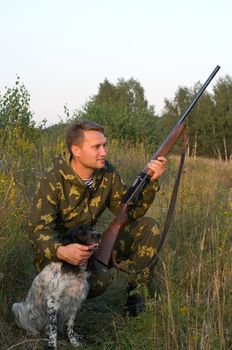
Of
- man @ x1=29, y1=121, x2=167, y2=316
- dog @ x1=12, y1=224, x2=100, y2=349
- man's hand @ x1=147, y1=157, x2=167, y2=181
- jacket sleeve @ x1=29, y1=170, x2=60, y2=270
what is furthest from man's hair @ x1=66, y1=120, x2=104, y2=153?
dog @ x1=12, y1=224, x2=100, y2=349

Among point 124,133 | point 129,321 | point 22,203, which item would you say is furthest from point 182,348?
point 124,133

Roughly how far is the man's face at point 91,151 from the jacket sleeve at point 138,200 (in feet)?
1.30

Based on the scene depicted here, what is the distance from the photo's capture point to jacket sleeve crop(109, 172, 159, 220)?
4227mm

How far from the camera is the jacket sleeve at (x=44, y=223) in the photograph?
3618mm

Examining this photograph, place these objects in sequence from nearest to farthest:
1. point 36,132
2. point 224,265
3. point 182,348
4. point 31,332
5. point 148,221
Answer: point 182,348 → point 31,332 → point 224,265 → point 148,221 → point 36,132

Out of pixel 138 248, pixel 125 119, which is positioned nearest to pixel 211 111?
pixel 125 119

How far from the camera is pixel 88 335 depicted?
13.1 feet

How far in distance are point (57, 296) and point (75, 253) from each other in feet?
1.35

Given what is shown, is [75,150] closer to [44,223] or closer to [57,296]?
[44,223]

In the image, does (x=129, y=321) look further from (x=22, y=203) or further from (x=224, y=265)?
(x=22, y=203)

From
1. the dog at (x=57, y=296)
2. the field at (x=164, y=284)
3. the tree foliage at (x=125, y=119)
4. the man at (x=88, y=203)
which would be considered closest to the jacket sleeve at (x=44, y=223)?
the man at (x=88, y=203)

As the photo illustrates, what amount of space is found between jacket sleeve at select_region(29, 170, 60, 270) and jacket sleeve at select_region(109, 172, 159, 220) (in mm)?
601

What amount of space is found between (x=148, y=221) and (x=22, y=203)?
4.45 feet

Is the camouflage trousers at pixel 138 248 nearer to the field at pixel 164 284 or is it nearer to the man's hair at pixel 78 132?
the field at pixel 164 284
